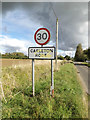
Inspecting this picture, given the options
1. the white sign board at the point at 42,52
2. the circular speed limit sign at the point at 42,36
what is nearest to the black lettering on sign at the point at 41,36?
the circular speed limit sign at the point at 42,36

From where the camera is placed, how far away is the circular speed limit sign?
356cm

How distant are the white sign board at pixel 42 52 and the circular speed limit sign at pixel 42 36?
27cm

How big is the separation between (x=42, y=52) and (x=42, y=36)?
25.0 inches

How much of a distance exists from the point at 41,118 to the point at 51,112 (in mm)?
342

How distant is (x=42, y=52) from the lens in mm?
3600

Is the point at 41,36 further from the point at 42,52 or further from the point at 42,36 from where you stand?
the point at 42,52

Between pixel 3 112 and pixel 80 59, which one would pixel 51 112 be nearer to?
pixel 3 112

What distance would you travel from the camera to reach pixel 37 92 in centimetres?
392

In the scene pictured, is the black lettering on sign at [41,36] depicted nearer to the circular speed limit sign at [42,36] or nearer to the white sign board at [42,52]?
the circular speed limit sign at [42,36]

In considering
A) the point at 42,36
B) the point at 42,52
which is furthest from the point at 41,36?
the point at 42,52

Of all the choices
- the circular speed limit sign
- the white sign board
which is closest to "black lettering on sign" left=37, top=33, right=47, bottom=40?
the circular speed limit sign

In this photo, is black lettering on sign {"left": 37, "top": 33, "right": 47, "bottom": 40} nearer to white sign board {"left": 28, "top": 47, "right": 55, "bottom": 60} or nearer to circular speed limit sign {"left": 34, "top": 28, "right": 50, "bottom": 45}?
circular speed limit sign {"left": 34, "top": 28, "right": 50, "bottom": 45}

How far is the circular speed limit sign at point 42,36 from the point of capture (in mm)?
3559

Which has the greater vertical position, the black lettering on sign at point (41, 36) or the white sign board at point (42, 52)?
→ the black lettering on sign at point (41, 36)
